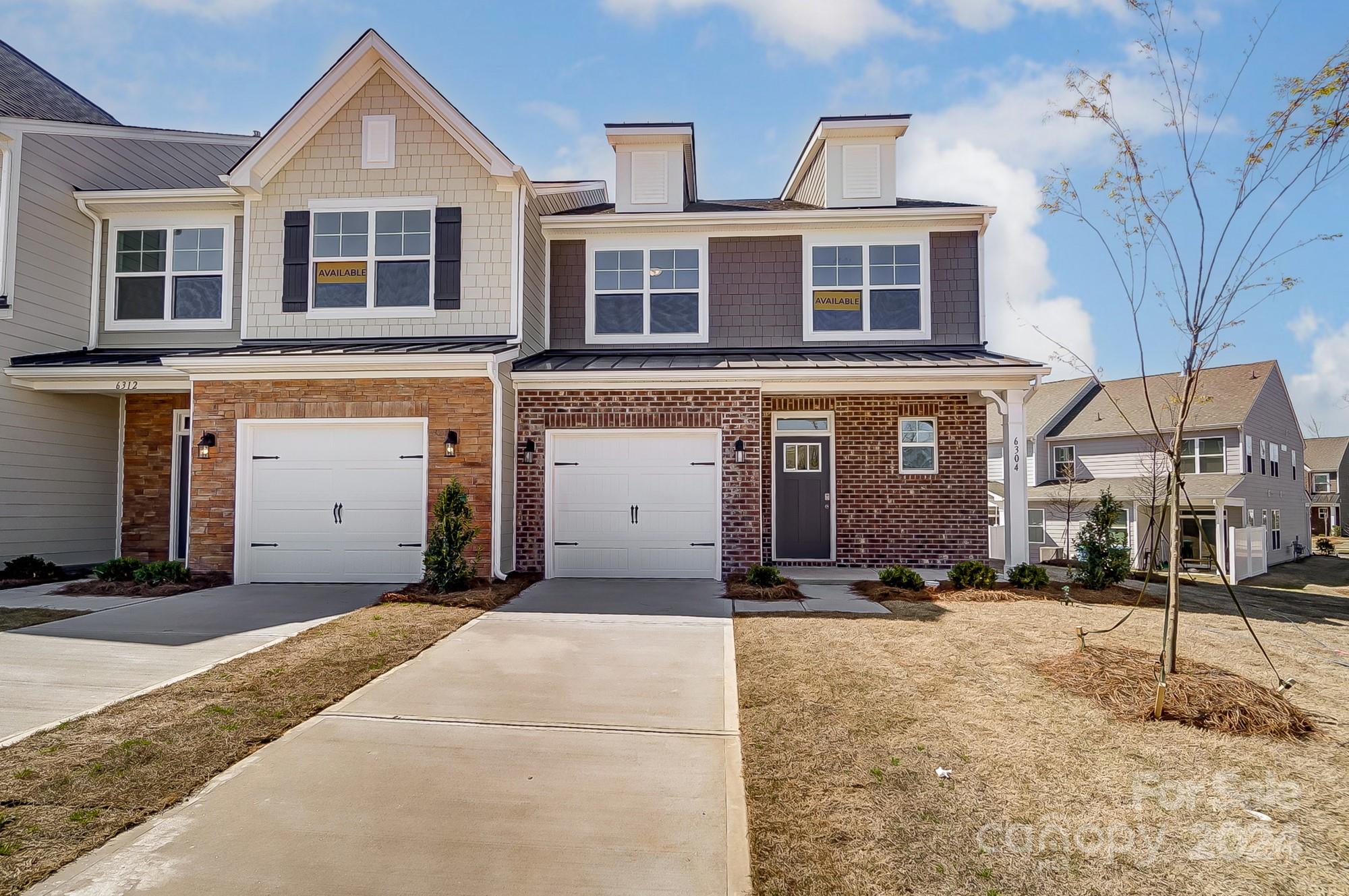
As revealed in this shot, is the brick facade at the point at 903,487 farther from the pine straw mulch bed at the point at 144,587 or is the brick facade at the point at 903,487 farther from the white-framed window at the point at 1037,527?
the white-framed window at the point at 1037,527

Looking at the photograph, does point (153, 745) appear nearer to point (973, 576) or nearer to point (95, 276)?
point (973, 576)

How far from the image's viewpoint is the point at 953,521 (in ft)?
41.1

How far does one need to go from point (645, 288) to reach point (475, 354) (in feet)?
13.2

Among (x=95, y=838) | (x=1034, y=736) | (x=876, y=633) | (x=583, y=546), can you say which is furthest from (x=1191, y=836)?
(x=583, y=546)

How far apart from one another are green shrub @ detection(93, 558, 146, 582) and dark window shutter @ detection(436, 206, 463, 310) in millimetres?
5286

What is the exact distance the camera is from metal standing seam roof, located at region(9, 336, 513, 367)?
9.74 meters

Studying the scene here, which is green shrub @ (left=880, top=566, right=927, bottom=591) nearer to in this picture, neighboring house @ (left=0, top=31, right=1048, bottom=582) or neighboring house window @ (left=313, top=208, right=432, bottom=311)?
neighboring house @ (left=0, top=31, right=1048, bottom=582)

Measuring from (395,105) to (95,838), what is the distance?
1045cm

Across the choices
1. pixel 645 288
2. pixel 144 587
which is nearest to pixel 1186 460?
pixel 645 288

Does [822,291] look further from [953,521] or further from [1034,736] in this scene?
[1034,736]

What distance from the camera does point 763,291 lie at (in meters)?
12.6

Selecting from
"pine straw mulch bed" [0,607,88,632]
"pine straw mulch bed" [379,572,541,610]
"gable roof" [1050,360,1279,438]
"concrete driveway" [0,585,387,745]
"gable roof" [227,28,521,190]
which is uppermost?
"gable roof" [227,28,521,190]

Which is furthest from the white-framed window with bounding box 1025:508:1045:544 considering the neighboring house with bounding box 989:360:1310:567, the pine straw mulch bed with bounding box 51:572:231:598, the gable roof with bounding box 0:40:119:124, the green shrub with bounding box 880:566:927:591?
the gable roof with bounding box 0:40:119:124

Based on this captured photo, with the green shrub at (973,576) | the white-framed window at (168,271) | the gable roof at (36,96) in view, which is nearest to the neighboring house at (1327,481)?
the green shrub at (973,576)
